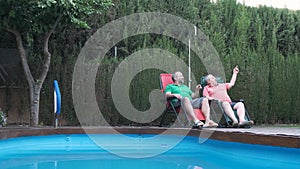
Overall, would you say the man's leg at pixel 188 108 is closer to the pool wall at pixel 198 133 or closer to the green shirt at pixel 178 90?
the pool wall at pixel 198 133

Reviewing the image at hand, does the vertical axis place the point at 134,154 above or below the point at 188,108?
below

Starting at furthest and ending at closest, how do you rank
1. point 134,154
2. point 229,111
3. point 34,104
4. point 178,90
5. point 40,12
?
1. point 34,104
2. point 178,90
3. point 40,12
4. point 229,111
5. point 134,154

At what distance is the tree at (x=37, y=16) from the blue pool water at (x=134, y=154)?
4.63 ft

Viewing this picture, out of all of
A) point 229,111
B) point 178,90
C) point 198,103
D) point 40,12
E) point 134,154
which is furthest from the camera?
point 178,90

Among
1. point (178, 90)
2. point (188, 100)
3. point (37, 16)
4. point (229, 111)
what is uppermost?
point (37, 16)

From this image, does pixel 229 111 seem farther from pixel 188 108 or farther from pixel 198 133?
pixel 198 133

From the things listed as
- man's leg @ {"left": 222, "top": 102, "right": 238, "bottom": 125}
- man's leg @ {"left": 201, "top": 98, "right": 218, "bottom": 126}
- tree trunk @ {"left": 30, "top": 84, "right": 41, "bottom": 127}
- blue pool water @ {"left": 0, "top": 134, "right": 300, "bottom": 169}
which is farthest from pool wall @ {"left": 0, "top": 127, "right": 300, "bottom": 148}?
tree trunk @ {"left": 30, "top": 84, "right": 41, "bottom": 127}

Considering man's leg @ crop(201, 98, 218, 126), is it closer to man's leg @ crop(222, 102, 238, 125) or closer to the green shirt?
man's leg @ crop(222, 102, 238, 125)

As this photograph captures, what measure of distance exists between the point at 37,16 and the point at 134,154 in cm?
291

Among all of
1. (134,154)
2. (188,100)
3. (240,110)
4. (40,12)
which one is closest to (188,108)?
(188,100)

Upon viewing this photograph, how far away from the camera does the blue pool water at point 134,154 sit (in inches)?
146

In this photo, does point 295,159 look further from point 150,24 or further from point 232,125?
point 150,24

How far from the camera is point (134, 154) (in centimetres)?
467

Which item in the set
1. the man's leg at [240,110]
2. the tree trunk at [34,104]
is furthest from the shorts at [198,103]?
the tree trunk at [34,104]
